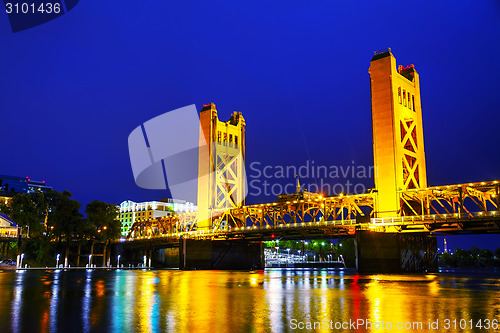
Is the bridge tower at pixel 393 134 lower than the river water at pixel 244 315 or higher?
higher

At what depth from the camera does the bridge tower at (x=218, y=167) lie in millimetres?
98812

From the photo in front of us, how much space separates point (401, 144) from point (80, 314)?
2323 inches

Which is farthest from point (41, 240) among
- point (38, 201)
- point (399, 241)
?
point (399, 241)

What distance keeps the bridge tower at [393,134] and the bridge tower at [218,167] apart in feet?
135

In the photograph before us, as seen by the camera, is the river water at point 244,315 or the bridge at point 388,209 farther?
the bridge at point 388,209

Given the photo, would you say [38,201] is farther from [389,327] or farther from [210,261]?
[389,327]

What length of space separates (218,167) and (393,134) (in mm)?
49011

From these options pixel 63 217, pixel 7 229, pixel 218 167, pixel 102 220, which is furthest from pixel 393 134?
pixel 7 229

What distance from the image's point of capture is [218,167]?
106 m

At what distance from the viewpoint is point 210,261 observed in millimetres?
94750

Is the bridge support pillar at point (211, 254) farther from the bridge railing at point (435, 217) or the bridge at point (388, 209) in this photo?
the bridge railing at point (435, 217)

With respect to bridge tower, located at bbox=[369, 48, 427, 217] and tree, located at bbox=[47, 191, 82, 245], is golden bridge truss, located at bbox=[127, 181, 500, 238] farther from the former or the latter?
tree, located at bbox=[47, 191, 82, 245]

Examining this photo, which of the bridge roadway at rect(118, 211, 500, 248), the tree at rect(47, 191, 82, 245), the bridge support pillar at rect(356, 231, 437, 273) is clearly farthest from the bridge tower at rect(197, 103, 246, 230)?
the bridge support pillar at rect(356, 231, 437, 273)

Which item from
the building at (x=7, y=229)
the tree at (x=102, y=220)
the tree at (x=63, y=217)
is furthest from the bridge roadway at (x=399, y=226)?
the building at (x=7, y=229)
